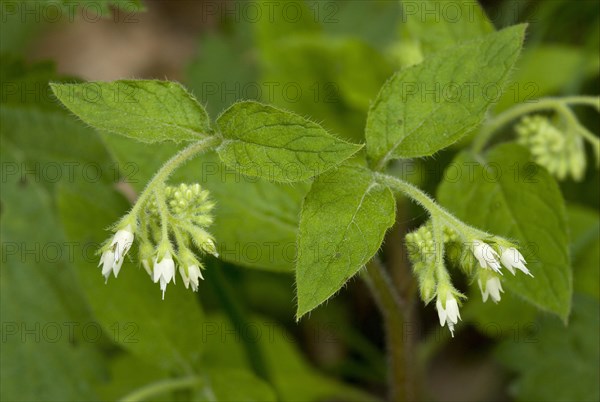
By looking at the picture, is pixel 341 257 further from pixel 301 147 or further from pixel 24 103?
pixel 24 103

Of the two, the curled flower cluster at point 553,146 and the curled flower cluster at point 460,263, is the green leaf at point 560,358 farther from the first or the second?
the curled flower cluster at point 460,263

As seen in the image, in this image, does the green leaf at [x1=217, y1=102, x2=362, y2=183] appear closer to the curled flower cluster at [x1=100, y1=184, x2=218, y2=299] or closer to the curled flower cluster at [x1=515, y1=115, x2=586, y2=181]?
the curled flower cluster at [x1=100, y1=184, x2=218, y2=299]

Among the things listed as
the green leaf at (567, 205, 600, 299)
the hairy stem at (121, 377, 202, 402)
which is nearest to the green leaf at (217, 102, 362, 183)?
the hairy stem at (121, 377, 202, 402)

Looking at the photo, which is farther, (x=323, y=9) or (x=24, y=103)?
(x=323, y=9)

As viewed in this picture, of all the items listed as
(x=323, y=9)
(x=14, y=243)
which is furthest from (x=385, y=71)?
(x=14, y=243)

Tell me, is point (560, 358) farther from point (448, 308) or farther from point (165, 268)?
point (165, 268)

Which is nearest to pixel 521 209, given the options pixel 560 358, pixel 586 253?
pixel 586 253

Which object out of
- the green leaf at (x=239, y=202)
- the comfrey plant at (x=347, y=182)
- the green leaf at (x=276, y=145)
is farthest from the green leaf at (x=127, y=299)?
the green leaf at (x=276, y=145)
